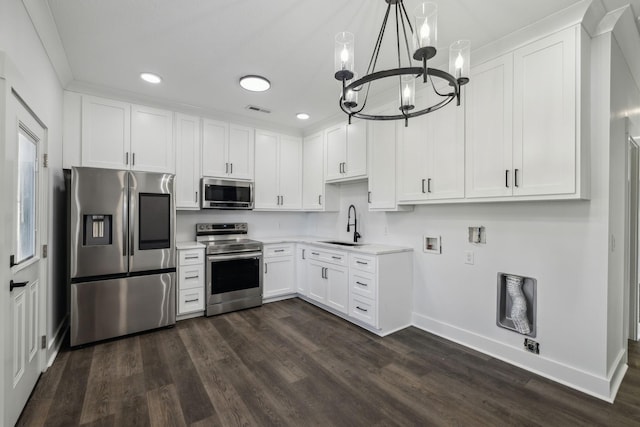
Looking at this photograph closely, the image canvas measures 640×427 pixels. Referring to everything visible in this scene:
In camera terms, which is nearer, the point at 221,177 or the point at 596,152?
the point at 596,152

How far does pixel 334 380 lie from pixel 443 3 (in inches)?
112

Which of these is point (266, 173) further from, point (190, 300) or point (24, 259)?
point (24, 259)

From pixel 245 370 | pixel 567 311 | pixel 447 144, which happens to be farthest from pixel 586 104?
pixel 245 370

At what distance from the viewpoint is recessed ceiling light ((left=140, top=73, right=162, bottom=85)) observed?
2984mm

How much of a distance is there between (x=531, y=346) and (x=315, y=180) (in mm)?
3348

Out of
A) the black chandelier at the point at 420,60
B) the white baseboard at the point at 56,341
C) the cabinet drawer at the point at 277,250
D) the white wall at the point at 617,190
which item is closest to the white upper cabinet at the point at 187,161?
the cabinet drawer at the point at 277,250

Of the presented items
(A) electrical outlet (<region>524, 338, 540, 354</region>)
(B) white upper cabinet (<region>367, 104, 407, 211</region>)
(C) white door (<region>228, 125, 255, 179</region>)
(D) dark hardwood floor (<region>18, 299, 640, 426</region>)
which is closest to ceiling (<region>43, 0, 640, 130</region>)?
(B) white upper cabinet (<region>367, 104, 407, 211</region>)

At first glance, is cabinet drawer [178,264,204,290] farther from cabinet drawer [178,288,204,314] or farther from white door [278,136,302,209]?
white door [278,136,302,209]

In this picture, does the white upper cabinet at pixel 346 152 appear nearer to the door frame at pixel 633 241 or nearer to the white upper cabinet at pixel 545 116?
the white upper cabinet at pixel 545 116

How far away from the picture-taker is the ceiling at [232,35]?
201 centimetres

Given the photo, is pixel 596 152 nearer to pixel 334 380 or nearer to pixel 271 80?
pixel 334 380

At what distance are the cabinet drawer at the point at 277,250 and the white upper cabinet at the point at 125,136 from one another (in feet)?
5.32

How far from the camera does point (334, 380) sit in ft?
7.55

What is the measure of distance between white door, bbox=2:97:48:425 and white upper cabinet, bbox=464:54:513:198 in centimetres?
323
